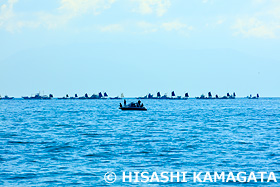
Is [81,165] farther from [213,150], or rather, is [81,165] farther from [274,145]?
[274,145]

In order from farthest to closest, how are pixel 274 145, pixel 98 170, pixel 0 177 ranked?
pixel 274 145
pixel 98 170
pixel 0 177

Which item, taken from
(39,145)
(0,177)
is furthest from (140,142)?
(0,177)

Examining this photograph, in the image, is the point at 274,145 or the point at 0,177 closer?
the point at 0,177

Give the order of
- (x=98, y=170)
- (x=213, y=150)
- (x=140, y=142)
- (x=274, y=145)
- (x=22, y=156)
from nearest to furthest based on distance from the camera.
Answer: (x=98, y=170)
(x=22, y=156)
(x=213, y=150)
(x=274, y=145)
(x=140, y=142)

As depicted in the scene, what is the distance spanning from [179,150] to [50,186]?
15.5 meters

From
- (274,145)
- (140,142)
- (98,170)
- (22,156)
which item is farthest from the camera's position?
(140,142)

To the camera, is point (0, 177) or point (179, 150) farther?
point (179, 150)

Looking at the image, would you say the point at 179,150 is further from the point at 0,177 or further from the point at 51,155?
the point at 0,177

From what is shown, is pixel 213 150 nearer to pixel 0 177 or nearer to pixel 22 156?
pixel 22 156

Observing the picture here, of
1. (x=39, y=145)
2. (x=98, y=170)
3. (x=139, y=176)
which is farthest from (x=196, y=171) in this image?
(x=39, y=145)

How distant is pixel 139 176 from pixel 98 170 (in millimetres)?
3139

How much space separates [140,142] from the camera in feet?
147

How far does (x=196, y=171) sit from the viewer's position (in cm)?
2812

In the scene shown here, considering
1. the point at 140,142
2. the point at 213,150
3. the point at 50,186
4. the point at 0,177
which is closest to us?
the point at 50,186
